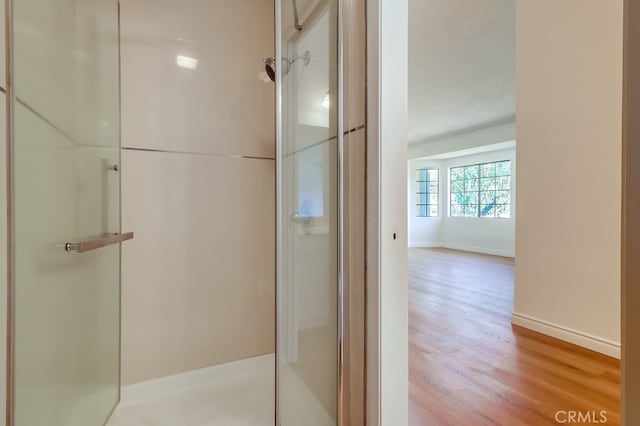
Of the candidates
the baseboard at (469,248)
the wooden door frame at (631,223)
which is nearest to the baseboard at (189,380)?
the wooden door frame at (631,223)

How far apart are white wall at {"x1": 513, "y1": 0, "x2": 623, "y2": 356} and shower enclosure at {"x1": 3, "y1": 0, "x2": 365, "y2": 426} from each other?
1.86 meters

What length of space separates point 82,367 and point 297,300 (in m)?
0.90

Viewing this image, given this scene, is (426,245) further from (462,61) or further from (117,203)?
(117,203)

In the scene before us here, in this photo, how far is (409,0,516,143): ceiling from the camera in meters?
2.51

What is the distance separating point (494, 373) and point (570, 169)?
4.96 ft

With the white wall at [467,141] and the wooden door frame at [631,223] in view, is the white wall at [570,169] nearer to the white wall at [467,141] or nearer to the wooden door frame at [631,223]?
the wooden door frame at [631,223]

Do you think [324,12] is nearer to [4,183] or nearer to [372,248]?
[372,248]

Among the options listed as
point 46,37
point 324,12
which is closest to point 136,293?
point 46,37

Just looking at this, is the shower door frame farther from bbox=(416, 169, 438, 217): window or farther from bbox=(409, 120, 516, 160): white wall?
bbox=(416, 169, 438, 217): window

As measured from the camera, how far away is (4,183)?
0.75 meters

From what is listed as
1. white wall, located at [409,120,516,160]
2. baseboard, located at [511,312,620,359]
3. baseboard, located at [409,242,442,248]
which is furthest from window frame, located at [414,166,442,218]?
baseboard, located at [511,312,620,359]

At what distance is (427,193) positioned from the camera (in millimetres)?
7984

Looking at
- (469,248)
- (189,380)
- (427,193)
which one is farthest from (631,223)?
(427,193)

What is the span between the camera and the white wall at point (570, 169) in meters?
1.84
